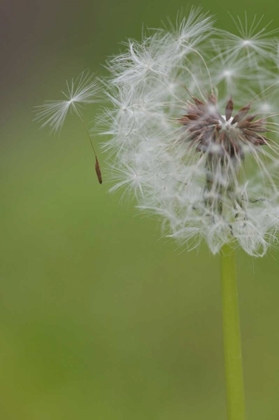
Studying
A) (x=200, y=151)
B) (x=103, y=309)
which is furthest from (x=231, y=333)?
(x=103, y=309)

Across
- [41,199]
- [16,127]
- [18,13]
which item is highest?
[18,13]

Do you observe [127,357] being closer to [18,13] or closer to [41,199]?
[41,199]

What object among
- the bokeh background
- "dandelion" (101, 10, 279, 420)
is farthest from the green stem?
the bokeh background

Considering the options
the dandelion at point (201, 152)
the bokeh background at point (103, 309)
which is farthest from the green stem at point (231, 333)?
the bokeh background at point (103, 309)

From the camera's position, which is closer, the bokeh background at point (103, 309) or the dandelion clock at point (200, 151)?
the dandelion clock at point (200, 151)

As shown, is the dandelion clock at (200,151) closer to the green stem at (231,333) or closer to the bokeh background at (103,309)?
the green stem at (231,333)

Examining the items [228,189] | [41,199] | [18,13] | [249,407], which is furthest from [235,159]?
[18,13]

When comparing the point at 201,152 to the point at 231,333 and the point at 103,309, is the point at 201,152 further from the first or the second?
the point at 103,309
